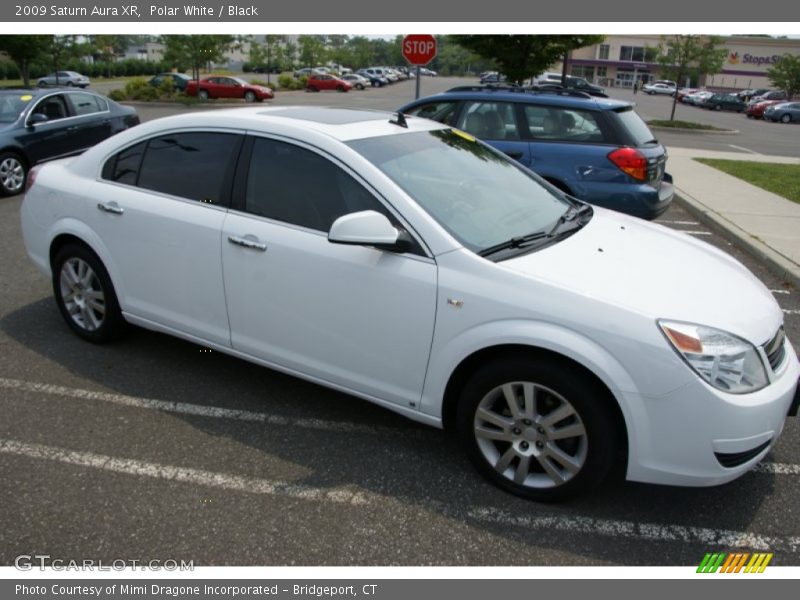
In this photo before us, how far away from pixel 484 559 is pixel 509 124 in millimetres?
5448

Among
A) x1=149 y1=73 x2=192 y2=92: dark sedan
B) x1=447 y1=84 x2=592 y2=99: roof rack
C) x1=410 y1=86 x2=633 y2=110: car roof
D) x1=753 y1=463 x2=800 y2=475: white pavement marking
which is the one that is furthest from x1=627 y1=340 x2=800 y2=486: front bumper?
x1=149 y1=73 x2=192 y2=92: dark sedan

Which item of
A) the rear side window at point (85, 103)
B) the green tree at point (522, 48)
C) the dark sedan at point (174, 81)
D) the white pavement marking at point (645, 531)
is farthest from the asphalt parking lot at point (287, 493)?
the dark sedan at point (174, 81)

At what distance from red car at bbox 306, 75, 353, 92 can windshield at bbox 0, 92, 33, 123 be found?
136 feet

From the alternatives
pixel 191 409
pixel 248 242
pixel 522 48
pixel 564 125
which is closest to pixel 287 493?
pixel 191 409

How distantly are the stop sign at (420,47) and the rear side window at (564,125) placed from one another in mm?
4923

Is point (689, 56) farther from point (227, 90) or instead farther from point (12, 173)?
point (227, 90)

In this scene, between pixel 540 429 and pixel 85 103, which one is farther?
pixel 85 103

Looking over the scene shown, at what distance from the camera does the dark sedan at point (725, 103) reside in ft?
148

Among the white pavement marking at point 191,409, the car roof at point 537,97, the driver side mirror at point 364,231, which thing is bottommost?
the white pavement marking at point 191,409

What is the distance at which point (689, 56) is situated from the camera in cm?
2438

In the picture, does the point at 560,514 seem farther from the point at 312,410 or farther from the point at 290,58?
the point at 290,58

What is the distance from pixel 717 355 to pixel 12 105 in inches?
427

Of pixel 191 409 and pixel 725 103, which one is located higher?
pixel 191 409

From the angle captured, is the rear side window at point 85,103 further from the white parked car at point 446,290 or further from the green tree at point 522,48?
the green tree at point 522,48
